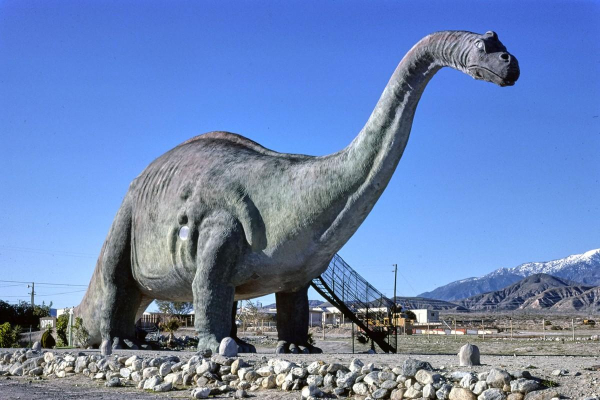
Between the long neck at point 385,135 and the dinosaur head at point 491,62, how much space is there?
292 millimetres

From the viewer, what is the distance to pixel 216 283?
41.7 feet

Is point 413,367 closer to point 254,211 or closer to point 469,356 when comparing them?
point 469,356

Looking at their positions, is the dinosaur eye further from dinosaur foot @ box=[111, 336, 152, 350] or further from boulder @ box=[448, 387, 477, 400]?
boulder @ box=[448, 387, 477, 400]

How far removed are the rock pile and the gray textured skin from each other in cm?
137

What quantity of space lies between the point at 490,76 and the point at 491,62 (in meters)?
0.19

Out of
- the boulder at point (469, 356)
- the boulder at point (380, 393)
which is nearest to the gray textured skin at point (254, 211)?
the boulder at point (469, 356)

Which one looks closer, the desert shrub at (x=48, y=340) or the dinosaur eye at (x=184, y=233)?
the dinosaur eye at (x=184, y=233)

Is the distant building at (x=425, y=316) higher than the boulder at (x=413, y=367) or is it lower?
higher

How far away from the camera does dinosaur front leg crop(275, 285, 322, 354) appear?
46.4 ft

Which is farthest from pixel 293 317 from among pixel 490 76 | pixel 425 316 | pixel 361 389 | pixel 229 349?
pixel 425 316

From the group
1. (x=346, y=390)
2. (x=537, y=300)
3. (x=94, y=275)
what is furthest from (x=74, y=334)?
(x=537, y=300)

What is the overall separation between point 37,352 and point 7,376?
31.5 inches

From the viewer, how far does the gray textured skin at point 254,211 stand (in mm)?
11531

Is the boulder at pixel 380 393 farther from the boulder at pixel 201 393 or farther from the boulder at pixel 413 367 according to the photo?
the boulder at pixel 201 393
